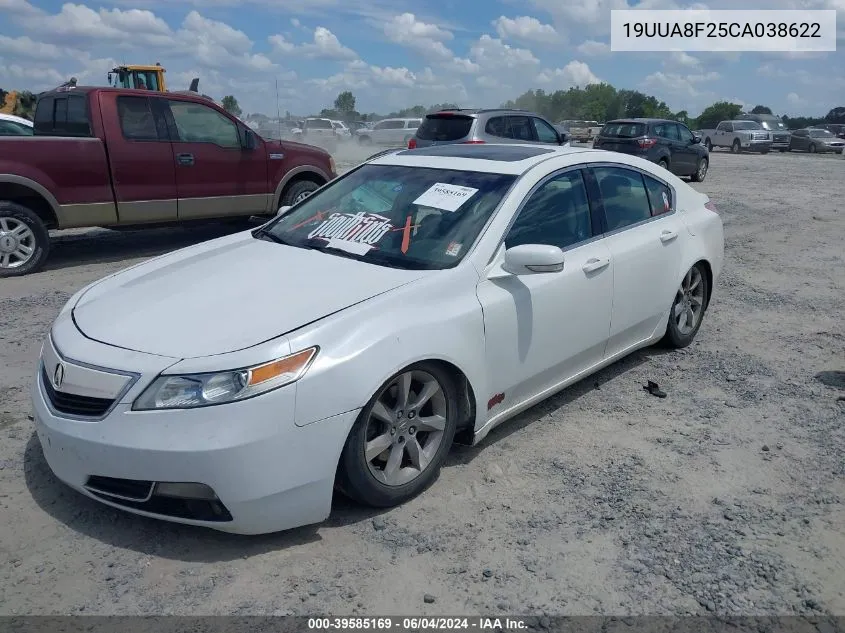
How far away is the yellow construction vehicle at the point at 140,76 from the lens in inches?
854

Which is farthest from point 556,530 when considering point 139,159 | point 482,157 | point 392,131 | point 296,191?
point 392,131

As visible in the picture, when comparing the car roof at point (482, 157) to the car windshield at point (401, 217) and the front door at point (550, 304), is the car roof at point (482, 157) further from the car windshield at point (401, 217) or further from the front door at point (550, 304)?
the front door at point (550, 304)

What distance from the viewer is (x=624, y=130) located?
18453 mm

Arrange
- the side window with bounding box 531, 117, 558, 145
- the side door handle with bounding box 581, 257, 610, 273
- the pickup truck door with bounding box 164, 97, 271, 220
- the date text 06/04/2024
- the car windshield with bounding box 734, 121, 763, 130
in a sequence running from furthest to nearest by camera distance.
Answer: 1. the car windshield with bounding box 734, 121, 763, 130
2. the side window with bounding box 531, 117, 558, 145
3. the pickup truck door with bounding box 164, 97, 271, 220
4. the side door handle with bounding box 581, 257, 610, 273
5. the date text 06/04/2024

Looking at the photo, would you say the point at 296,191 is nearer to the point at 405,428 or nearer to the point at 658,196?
the point at 658,196

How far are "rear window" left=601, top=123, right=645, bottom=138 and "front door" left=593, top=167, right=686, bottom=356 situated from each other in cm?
1389

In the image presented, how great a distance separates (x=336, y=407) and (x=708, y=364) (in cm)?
335

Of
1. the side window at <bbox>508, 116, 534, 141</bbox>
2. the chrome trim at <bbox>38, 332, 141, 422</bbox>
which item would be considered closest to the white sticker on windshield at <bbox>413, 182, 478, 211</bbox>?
the chrome trim at <bbox>38, 332, 141, 422</bbox>

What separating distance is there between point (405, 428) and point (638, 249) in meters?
2.13

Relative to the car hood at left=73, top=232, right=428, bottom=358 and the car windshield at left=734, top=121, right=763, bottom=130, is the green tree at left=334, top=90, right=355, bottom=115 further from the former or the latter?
the car hood at left=73, top=232, right=428, bottom=358

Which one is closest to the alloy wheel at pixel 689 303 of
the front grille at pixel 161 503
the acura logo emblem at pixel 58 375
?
the front grille at pixel 161 503

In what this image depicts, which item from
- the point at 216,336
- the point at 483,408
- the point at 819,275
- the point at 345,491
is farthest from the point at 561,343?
the point at 819,275

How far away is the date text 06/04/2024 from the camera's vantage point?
261 centimetres

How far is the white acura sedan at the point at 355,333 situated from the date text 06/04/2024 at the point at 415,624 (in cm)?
49
